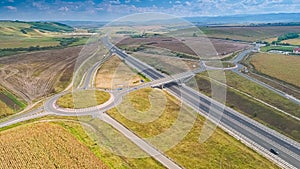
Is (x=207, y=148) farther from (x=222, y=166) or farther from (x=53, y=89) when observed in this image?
(x=53, y=89)

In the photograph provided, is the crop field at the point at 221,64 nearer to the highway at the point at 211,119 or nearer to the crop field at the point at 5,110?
the highway at the point at 211,119

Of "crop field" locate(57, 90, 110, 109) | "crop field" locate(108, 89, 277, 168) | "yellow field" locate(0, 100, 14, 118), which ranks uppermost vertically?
"crop field" locate(57, 90, 110, 109)

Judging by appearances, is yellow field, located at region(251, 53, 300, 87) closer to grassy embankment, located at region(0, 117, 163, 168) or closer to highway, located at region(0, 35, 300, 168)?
highway, located at region(0, 35, 300, 168)

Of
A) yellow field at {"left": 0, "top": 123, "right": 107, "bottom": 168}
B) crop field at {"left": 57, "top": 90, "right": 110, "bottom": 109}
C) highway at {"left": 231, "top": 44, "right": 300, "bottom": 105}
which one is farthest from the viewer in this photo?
highway at {"left": 231, "top": 44, "right": 300, "bottom": 105}

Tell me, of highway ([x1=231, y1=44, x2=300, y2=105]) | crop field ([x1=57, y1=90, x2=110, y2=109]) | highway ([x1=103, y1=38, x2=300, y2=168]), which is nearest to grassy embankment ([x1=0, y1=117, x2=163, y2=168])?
crop field ([x1=57, y1=90, x2=110, y2=109])

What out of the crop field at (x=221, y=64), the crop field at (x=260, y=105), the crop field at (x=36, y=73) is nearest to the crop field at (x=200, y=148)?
the crop field at (x=260, y=105)

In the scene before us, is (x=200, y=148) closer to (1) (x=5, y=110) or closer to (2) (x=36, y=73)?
(1) (x=5, y=110)

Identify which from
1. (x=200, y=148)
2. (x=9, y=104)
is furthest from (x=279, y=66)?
(x=9, y=104)
